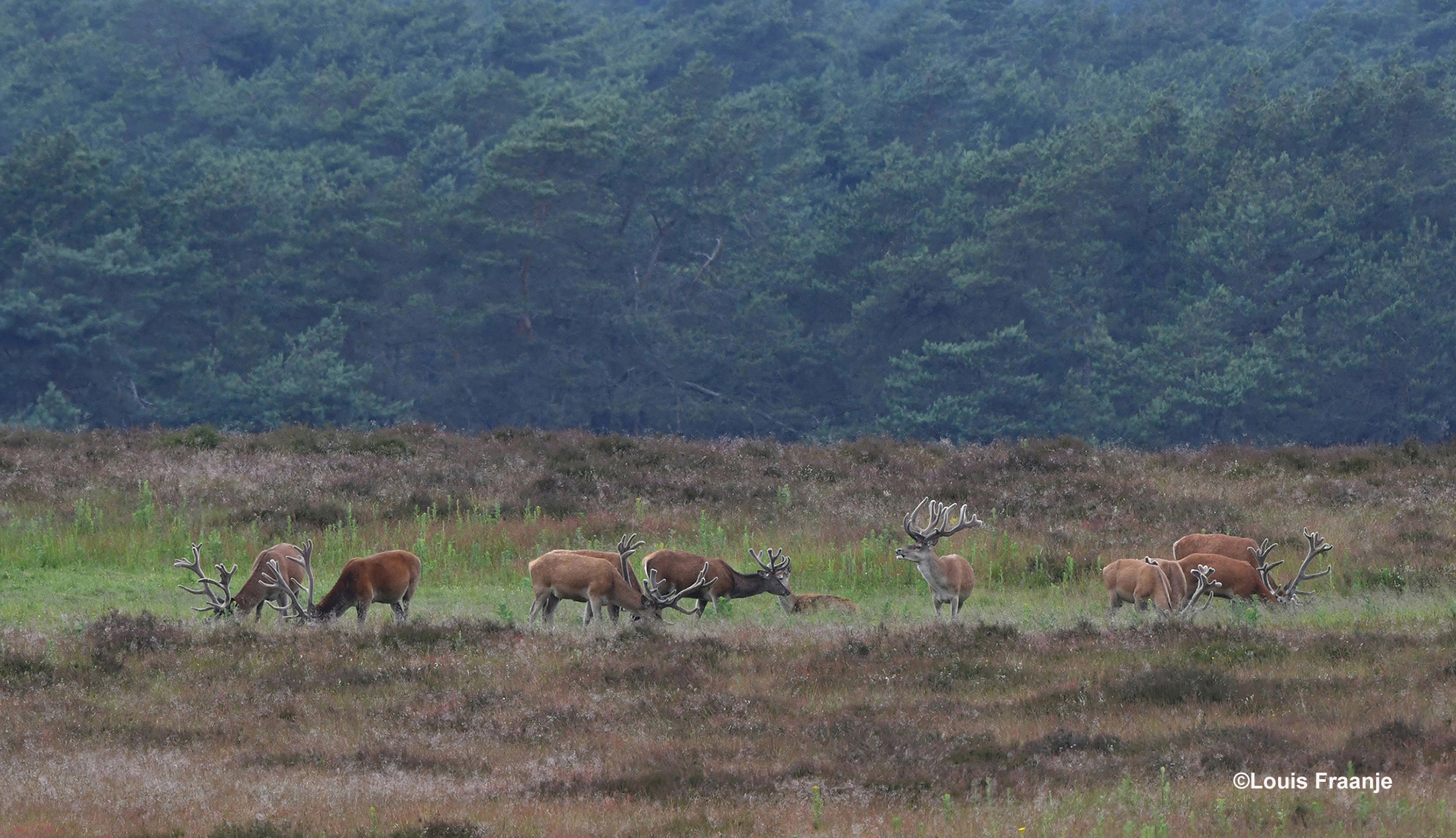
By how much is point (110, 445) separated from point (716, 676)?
51.3ft

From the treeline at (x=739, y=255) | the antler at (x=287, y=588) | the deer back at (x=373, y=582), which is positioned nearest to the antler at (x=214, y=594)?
the antler at (x=287, y=588)

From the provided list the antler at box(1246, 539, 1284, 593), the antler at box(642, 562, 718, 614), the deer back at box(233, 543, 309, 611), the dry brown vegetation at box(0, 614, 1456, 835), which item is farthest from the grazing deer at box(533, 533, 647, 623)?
the antler at box(1246, 539, 1284, 593)

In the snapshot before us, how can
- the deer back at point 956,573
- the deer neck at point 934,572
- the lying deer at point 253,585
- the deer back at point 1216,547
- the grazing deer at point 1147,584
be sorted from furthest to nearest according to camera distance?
the deer back at point 1216,547 < the deer back at point 956,573 < the deer neck at point 934,572 < the grazing deer at point 1147,584 < the lying deer at point 253,585

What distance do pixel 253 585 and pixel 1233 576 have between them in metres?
9.60

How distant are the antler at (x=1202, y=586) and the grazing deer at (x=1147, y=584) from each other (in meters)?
0.09

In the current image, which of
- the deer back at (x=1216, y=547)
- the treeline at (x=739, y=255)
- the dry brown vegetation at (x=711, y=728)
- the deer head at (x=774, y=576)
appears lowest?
the dry brown vegetation at (x=711, y=728)

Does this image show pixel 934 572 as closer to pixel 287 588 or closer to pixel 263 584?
pixel 287 588

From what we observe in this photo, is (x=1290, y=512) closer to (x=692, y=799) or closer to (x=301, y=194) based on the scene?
(x=692, y=799)

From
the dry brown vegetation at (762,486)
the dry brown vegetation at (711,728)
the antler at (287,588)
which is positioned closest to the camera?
the dry brown vegetation at (711,728)

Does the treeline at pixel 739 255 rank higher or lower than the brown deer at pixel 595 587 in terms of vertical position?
higher

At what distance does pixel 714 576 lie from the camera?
1688 cm

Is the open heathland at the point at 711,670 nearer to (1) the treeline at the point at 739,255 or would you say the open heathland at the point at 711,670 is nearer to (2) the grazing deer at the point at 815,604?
(2) the grazing deer at the point at 815,604

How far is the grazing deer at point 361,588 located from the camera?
15.5m

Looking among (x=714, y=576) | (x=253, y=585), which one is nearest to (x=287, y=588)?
(x=253, y=585)
